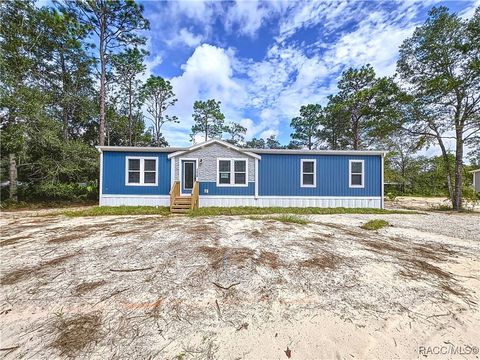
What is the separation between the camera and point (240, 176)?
10141 millimetres

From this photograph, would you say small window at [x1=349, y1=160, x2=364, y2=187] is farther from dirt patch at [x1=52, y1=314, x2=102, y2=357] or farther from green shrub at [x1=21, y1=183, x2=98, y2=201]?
green shrub at [x1=21, y1=183, x2=98, y2=201]

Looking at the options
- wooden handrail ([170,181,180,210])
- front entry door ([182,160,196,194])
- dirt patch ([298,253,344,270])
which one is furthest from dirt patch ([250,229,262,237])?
front entry door ([182,160,196,194])

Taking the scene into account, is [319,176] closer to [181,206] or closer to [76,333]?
[181,206]

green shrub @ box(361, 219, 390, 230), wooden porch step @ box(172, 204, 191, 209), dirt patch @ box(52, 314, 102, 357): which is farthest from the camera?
wooden porch step @ box(172, 204, 191, 209)

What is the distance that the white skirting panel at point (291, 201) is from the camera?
10008 mm

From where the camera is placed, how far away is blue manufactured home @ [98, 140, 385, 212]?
9.80 metres

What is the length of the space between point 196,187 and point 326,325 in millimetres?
8140

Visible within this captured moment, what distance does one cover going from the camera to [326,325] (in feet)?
6.29

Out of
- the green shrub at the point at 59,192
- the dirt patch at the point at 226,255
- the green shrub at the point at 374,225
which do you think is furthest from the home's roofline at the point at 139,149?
the green shrub at the point at 374,225

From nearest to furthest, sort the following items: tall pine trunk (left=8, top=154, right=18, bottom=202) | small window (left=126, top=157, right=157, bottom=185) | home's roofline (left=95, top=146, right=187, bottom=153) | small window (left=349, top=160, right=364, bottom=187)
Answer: home's roofline (left=95, top=146, right=187, bottom=153) → small window (left=126, top=157, right=157, bottom=185) → tall pine trunk (left=8, top=154, right=18, bottom=202) → small window (left=349, top=160, right=364, bottom=187)

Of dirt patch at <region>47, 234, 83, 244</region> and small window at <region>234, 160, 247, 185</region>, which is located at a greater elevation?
small window at <region>234, 160, 247, 185</region>

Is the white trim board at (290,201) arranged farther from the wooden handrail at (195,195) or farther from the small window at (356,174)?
the small window at (356,174)

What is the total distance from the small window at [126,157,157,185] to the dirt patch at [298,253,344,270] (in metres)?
8.45

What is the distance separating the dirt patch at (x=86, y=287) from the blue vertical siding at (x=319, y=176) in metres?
8.09
